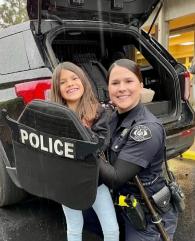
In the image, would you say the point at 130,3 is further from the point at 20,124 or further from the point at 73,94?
the point at 20,124

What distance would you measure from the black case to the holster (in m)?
0.38

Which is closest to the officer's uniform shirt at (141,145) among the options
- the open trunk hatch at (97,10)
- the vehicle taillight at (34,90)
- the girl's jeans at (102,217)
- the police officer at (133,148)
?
the police officer at (133,148)

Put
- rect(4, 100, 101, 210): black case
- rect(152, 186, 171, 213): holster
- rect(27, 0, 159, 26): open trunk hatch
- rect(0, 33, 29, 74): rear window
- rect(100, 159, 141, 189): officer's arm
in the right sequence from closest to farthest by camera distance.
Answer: rect(4, 100, 101, 210): black case → rect(100, 159, 141, 189): officer's arm → rect(152, 186, 171, 213): holster → rect(0, 33, 29, 74): rear window → rect(27, 0, 159, 26): open trunk hatch

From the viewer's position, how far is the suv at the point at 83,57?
9.46 feet

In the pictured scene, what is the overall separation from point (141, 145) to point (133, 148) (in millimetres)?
43

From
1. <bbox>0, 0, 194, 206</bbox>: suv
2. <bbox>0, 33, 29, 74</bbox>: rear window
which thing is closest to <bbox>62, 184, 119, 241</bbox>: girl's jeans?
<bbox>0, 0, 194, 206</bbox>: suv

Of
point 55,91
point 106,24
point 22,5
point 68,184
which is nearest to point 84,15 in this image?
point 106,24

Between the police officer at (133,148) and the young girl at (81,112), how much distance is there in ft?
0.30

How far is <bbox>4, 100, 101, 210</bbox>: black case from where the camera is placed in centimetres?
163

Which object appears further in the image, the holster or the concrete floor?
the concrete floor

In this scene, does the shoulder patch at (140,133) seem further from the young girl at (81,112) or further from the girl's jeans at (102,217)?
the girl's jeans at (102,217)

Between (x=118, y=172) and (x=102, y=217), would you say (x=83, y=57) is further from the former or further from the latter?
(x=118, y=172)

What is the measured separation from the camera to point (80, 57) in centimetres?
471

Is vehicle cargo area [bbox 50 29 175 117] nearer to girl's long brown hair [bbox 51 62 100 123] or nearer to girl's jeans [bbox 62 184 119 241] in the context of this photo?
girl's long brown hair [bbox 51 62 100 123]
